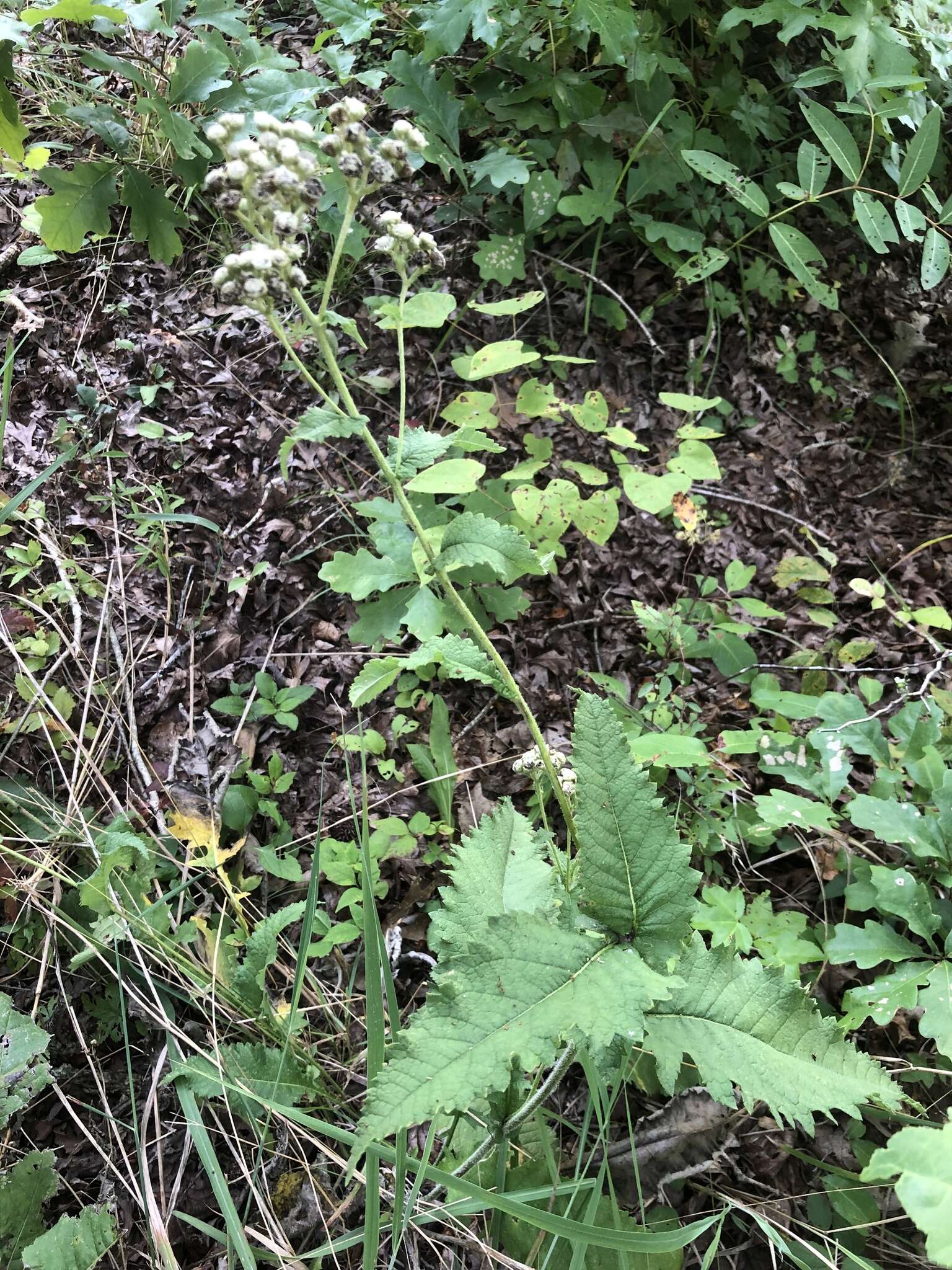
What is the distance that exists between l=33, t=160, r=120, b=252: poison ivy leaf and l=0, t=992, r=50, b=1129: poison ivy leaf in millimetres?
2485

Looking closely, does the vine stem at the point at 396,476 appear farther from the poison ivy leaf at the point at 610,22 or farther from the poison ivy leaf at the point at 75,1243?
the poison ivy leaf at the point at 610,22

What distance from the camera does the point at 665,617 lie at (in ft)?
8.73

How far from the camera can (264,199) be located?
137 cm

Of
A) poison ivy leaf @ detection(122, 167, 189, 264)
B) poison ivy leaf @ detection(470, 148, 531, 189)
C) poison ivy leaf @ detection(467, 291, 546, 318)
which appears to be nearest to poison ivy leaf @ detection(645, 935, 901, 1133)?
poison ivy leaf @ detection(467, 291, 546, 318)

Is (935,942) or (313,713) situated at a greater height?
(313,713)

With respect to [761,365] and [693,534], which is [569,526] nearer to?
[693,534]

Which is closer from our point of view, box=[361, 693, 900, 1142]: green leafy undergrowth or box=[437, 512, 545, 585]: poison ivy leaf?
box=[361, 693, 900, 1142]: green leafy undergrowth

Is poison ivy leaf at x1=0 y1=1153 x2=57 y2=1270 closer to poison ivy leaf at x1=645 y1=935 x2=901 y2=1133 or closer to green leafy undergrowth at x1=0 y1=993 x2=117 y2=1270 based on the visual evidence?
green leafy undergrowth at x1=0 y1=993 x2=117 y2=1270

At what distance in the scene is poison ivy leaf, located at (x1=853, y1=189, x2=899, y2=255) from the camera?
2574mm

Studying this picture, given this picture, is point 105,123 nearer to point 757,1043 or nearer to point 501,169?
point 501,169

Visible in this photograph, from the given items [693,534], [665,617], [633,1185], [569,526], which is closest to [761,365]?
[693,534]

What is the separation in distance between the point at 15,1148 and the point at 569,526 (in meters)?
2.51

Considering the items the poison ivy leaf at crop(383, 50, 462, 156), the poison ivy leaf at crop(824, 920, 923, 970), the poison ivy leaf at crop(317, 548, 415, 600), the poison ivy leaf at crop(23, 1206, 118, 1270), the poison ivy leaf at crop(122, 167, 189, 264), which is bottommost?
the poison ivy leaf at crop(824, 920, 923, 970)

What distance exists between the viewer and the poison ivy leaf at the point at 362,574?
6.87 feet
